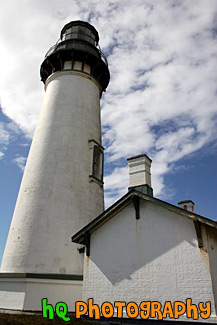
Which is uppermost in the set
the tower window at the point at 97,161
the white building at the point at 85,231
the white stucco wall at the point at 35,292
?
the tower window at the point at 97,161

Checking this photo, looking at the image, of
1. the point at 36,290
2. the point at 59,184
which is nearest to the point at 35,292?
the point at 36,290

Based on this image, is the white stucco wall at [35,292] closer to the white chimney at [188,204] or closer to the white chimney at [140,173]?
the white chimney at [140,173]

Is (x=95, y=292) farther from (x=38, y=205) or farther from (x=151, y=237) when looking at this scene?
(x=38, y=205)

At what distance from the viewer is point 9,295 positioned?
10078 mm

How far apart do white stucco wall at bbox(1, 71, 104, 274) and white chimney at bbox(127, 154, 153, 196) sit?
3453 millimetres

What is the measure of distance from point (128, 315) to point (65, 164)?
24.3ft

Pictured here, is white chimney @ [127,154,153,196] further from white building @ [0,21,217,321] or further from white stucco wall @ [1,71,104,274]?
white stucco wall @ [1,71,104,274]

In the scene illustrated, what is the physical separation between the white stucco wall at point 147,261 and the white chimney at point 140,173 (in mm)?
769

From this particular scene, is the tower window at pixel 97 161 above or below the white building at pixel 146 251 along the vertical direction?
above

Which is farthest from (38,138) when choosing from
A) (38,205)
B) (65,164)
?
(38,205)

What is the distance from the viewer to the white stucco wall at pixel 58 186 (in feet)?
35.8

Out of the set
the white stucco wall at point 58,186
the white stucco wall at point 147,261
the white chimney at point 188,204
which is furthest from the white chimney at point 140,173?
the white chimney at point 188,204

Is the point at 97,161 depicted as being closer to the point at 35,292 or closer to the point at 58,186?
the point at 58,186

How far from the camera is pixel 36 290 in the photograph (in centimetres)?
998
